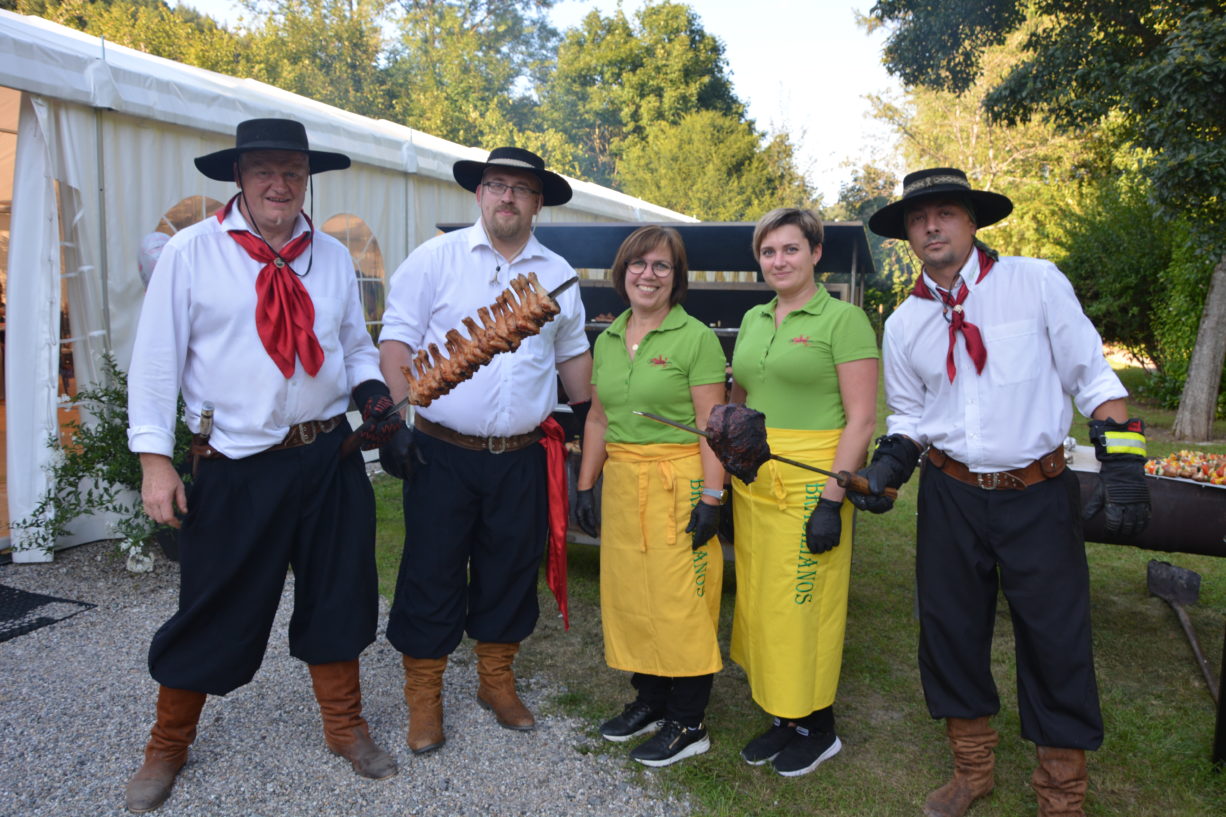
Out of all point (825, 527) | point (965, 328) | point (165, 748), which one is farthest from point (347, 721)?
point (965, 328)

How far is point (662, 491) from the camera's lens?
3139 mm

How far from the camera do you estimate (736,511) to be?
10.7 feet

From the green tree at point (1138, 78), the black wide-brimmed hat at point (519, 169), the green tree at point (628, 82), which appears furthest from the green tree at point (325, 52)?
the black wide-brimmed hat at point (519, 169)

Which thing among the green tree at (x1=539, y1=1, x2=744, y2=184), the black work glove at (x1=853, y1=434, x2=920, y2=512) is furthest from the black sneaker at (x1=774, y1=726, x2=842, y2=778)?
the green tree at (x1=539, y1=1, x2=744, y2=184)

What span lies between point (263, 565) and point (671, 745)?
1676mm

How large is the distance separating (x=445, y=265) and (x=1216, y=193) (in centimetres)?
789

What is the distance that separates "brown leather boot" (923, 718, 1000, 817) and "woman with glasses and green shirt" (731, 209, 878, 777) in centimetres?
45

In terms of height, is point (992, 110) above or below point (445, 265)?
above

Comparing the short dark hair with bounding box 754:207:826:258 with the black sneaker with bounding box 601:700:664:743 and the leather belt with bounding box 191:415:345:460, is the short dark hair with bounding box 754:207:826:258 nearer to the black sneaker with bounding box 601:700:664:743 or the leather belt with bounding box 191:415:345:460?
the leather belt with bounding box 191:415:345:460

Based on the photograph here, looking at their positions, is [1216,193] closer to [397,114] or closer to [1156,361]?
[1156,361]

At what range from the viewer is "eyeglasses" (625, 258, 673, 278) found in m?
3.16

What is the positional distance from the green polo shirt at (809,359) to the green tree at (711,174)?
26.0 m

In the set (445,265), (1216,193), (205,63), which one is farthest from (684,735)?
(205,63)

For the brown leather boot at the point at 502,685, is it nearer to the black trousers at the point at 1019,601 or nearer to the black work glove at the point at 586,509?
the black work glove at the point at 586,509
